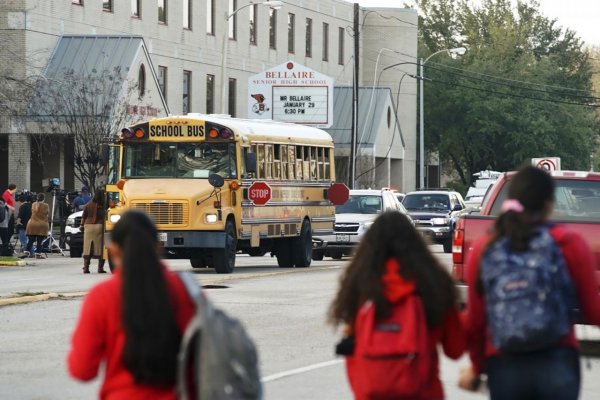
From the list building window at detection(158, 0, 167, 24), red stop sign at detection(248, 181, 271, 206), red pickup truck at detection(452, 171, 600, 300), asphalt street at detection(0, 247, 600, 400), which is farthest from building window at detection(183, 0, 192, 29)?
red pickup truck at detection(452, 171, 600, 300)

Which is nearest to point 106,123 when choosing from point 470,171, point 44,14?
point 44,14

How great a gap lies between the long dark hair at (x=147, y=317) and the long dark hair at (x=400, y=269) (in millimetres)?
1051

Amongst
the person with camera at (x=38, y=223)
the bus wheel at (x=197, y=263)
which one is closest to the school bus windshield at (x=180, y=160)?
the bus wheel at (x=197, y=263)

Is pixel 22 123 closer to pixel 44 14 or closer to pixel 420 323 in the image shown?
pixel 44 14

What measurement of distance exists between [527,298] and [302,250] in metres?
25.0

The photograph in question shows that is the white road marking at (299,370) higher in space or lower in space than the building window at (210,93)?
lower

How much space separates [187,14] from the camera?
62062mm

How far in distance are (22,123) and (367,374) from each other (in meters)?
42.2

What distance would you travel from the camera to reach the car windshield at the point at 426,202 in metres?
41.8

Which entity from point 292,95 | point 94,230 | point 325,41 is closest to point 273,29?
point 325,41

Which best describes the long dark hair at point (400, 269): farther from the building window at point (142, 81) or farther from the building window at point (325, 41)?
the building window at point (325, 41)

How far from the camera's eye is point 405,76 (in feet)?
261

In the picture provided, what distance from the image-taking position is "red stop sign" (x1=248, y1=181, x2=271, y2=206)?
28375 millimetres

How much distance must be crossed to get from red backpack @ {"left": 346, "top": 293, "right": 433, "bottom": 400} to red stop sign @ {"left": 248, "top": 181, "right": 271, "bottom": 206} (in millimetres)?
21753
